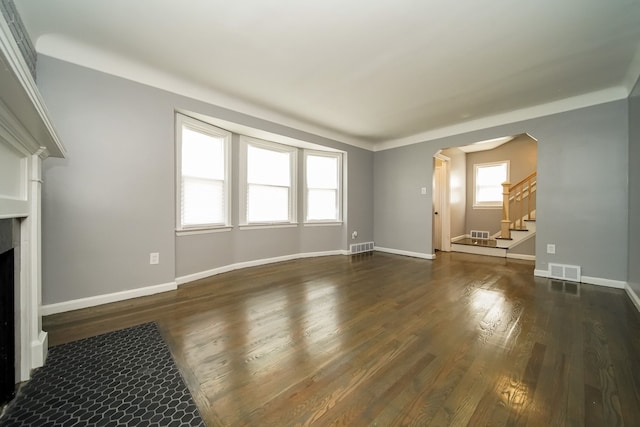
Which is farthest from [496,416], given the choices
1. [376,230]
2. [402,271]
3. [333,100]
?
[376,230]

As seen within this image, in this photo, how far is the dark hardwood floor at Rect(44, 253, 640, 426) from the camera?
3.85 ft

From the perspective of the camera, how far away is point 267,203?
4.27 metres

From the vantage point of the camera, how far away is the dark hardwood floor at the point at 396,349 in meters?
1.17

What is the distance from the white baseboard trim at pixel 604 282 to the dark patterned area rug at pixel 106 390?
475 centimetres

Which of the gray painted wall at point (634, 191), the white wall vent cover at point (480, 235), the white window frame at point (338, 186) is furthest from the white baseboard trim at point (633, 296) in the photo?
the white window frame at point (338, 186)

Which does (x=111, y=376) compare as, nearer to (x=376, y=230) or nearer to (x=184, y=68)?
(x=184, y=68)

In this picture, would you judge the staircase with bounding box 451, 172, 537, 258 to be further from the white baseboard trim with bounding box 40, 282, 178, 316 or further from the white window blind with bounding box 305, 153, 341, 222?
the white baseboard trim with bounding box 40, 282, 178, 316

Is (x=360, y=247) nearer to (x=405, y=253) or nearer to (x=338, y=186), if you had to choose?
(x=405, y=253)

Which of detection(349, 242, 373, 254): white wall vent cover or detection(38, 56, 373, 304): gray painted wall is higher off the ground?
detection(38, 56, 373, 304): gray painted wall

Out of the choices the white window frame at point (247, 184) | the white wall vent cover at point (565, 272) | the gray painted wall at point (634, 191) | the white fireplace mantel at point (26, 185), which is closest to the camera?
the white fireplace mantel at point (26, 185)

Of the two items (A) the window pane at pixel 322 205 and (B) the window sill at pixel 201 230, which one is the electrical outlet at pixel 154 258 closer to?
(B) the window sill at pixel 201 230

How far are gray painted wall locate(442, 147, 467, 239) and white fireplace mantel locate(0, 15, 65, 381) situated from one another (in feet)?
21.3

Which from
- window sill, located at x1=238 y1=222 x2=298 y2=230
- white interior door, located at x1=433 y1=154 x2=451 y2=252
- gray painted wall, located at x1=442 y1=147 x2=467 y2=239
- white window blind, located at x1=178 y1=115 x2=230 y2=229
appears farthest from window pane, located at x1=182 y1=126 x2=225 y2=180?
gray painted wall, located at x1=442 y1=147 x2=467 y2=239

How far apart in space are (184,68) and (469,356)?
3.76m
